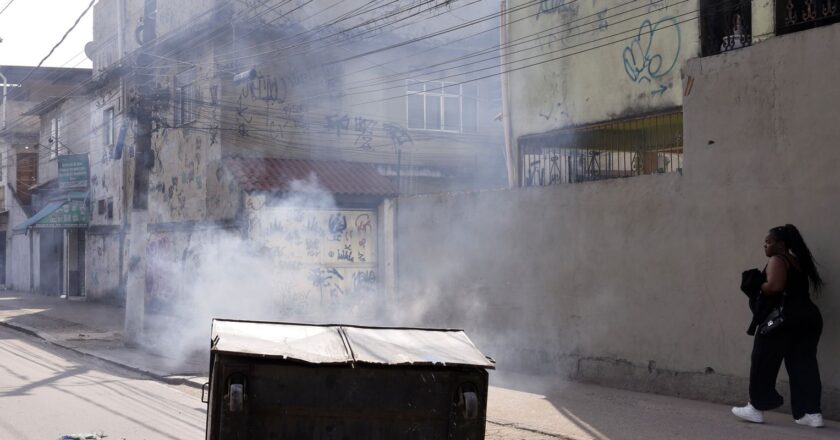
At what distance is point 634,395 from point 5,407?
6569 millimetres

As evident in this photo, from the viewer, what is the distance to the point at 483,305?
11984mm

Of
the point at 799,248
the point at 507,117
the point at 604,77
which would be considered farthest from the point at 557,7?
the point at 799,248

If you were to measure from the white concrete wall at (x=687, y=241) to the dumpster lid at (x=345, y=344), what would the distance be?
4.37 m

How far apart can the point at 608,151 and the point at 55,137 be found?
25.5 metres

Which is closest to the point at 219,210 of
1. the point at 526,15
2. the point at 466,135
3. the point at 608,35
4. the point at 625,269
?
the point at 466,135

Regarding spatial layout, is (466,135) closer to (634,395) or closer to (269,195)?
(269,195)

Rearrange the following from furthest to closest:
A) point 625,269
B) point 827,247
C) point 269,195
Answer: point 269,195 < point 625,269 < point 827,247

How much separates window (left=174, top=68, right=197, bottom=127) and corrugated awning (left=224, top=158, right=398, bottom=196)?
2.31 metres

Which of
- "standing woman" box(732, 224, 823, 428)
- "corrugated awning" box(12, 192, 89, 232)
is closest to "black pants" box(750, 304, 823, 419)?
"standing woman" box(732, 224, 823, 428)

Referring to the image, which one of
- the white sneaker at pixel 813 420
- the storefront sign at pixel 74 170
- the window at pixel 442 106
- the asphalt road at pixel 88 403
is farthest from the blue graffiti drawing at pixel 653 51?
the storefront sign at pixel 74 170

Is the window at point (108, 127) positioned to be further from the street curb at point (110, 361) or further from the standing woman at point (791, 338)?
the standing woman at point (791, 338)

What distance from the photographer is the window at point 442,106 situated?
72.5ft

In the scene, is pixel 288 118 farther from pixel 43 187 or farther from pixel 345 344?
pixel 43 187

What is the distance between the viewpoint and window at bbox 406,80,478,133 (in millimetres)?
22109
